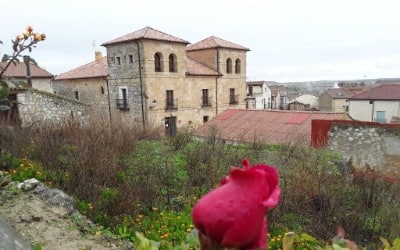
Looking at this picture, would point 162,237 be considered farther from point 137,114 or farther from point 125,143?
point 137,114

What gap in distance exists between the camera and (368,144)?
33.0ft

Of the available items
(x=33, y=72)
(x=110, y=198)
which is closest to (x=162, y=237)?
(x=110, y=198)

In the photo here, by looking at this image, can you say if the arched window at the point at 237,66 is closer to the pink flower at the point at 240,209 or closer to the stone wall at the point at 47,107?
the stone wall at the point at 47,107

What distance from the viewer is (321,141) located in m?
10.9

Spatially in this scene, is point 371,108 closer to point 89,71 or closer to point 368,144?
point 368,144

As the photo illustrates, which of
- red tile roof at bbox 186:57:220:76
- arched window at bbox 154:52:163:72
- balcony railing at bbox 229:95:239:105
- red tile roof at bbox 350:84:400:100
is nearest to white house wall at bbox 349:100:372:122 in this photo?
red tile roof at bbox 350:84:400:100

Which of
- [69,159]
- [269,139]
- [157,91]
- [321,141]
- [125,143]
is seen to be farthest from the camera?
[157,91]

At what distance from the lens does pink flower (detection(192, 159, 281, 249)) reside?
1.66 feet

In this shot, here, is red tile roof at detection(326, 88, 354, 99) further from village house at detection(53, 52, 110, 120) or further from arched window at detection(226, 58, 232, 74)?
village house at detection(53, 52, 110, 120)

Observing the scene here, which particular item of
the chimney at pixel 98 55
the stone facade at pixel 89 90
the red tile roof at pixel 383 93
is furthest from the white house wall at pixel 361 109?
the chimney at pixel 98 55

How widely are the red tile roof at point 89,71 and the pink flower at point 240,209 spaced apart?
23649 mm

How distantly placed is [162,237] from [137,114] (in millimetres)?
17767

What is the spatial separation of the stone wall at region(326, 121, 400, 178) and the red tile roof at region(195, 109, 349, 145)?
1134mm

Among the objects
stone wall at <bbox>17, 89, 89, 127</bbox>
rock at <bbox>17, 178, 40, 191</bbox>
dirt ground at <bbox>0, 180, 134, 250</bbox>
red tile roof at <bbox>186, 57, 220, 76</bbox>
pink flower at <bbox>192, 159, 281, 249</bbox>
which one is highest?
red tile roof at <bbox>186, 57, 220, 76</bbox>
